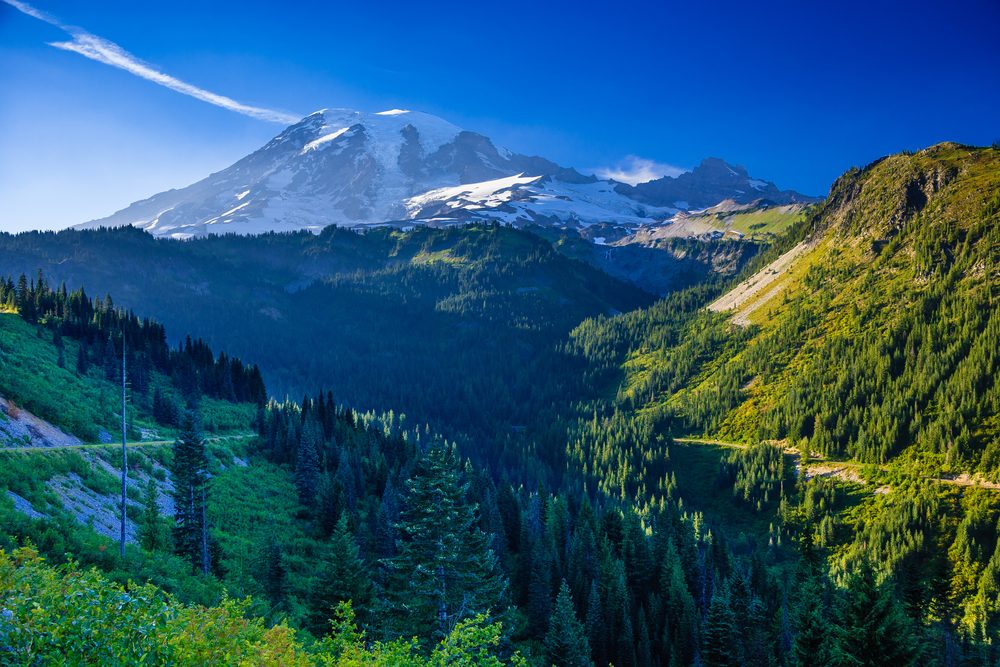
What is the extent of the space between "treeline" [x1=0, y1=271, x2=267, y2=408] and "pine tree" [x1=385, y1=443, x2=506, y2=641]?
2282 inches

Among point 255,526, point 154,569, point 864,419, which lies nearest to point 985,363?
point 864,419

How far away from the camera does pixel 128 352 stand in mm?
96375

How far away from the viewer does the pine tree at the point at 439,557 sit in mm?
41312

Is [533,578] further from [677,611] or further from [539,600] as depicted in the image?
[677,611]

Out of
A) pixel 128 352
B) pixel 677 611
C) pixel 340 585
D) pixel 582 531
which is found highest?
pixel 128 352

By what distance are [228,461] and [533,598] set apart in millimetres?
41525

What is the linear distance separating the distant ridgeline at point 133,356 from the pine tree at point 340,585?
158 feet

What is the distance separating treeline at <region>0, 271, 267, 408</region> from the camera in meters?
90.6

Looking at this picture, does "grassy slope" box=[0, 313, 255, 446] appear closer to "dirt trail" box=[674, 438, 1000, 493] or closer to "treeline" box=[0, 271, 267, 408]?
"treeline" box=[0, 271, 267, 408]

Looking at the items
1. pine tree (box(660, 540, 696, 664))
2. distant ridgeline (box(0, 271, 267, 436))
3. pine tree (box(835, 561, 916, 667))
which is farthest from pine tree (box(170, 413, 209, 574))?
pine tree (box(660, 540, 696, 664))

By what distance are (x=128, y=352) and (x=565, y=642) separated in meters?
79.9

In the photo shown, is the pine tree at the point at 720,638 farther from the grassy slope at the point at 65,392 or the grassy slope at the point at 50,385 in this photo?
the grassy slope at the point at 50,385

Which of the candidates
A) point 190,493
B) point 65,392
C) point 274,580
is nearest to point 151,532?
point 190,493

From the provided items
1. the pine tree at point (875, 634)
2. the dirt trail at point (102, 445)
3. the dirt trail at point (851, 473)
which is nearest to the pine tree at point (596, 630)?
the pine tree at point (875, 634)
